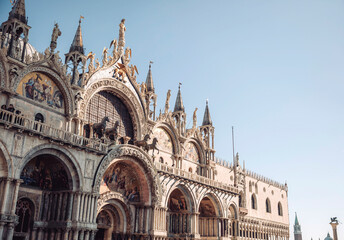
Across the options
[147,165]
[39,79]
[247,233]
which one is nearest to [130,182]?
[147,165]

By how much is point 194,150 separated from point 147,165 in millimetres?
12560

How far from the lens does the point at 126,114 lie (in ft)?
110

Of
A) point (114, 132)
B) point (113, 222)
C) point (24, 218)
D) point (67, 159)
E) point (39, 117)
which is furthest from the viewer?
point (113, 222)

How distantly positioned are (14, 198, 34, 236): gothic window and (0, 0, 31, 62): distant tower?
9.22m

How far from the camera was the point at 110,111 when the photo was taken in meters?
31.8

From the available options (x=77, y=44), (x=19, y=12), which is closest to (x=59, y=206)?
(x=77, y=44)

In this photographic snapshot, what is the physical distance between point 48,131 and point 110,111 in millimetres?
9340

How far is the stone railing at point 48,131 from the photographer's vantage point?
20.7 meters

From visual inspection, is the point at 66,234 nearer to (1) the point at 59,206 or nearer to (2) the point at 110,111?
(1) the point at 59,206

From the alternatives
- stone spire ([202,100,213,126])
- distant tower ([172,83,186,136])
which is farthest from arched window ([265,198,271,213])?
distant tower ([172,83,186,136])

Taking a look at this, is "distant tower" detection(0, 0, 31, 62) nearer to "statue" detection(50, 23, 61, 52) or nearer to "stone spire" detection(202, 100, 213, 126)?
"statue" detection(50, 23, 61, 52)

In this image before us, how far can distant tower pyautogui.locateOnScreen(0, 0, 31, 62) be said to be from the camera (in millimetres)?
23641

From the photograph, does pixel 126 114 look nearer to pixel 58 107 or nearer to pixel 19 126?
pixel 58 107

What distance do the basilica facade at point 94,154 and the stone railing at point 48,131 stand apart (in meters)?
0.07
